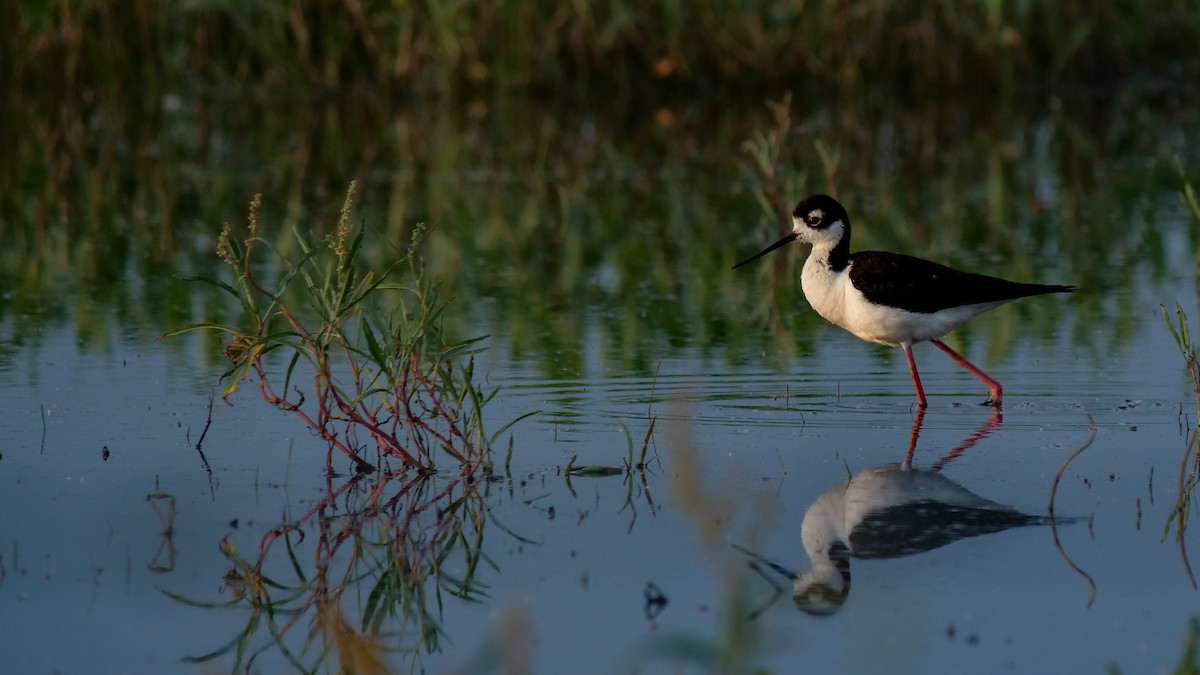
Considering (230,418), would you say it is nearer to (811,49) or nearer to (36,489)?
(36,489)

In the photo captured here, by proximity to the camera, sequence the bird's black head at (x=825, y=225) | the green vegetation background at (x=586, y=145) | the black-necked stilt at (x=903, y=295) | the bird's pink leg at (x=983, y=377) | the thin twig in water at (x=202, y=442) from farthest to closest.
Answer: the green vegetation background at (x=586, y=145)
the bird's black head at (x=825, y=225)
the black-necked stilt at (x=903, y=295)
the bird's pink leg at (x=983, y=377)
the thin twig in water at (x=202, y=442)

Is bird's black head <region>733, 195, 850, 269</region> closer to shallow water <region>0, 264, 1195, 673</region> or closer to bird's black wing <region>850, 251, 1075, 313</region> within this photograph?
bird's black wing <region>850, 251, 1075, 313</region>

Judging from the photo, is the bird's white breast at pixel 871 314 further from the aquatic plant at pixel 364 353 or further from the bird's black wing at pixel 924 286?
the aquatic plant at pixel 364 353

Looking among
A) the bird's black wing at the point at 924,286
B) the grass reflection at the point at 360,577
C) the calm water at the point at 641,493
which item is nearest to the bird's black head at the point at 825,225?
the bird's black wing at the point at 924,286

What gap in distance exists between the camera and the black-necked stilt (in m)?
7.64

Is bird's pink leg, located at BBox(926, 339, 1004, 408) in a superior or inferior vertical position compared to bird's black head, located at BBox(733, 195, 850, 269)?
inferior

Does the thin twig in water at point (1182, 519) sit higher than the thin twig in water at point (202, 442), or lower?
lower

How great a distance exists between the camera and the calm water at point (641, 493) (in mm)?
4395

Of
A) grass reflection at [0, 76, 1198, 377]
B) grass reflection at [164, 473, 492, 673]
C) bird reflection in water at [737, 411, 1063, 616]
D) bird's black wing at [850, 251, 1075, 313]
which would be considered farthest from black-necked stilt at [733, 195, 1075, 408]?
grass reflection at [164, 473, 492, 673]

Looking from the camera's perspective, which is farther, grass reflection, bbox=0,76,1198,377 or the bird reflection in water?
grass reflection, bbox=0,76,1198,377

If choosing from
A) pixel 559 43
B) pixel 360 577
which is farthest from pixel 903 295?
pixel 559 43

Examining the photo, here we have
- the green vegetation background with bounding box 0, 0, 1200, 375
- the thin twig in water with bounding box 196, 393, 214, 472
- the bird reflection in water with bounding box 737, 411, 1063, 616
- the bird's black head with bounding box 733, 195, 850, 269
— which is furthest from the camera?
the green vegetation background with bounding box 0, 0, 1200, 375

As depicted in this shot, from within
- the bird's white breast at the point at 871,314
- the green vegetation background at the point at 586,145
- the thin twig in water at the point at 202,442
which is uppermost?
the green vegetation background at the point at 586,145

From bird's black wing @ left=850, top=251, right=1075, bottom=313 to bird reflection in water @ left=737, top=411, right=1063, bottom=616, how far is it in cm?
160
